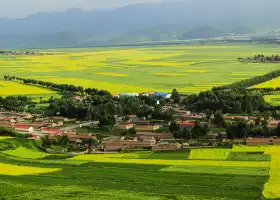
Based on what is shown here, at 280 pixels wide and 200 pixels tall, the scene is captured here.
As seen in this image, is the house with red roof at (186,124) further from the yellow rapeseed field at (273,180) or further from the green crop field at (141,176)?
the yellow rapeseed field at (273,180)

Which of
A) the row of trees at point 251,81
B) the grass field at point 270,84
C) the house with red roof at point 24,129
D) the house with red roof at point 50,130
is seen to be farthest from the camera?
the row of trees at point 251,81

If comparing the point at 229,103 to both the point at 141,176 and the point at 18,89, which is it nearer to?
the point at 141,176

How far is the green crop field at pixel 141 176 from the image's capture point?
20344 mm

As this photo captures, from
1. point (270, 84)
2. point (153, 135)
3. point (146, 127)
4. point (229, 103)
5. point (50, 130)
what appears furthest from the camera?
point (270, 84)

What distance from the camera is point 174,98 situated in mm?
47281

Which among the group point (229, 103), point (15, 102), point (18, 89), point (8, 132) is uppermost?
point (18, 89)

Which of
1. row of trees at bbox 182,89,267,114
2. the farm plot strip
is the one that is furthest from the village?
the farm plot strip

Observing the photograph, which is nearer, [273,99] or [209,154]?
[209,154]

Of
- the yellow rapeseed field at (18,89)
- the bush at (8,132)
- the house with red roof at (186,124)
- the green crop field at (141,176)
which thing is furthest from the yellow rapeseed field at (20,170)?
the yellow rapeseed field at (18,89)

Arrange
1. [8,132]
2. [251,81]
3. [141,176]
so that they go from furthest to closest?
1. [251,81]
2. [8,132]
3. [141,176]

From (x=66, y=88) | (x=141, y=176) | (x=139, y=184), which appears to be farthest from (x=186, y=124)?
(x=66, y=88)

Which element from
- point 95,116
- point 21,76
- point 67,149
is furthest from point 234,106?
point 21,76

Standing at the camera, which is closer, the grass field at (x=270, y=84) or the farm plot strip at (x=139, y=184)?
the farm plot strip at (x=139, y=184)

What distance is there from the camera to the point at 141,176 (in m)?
23.2
